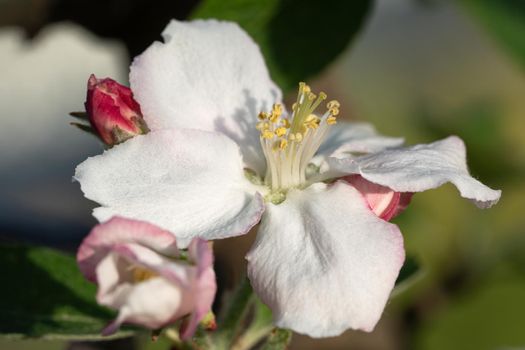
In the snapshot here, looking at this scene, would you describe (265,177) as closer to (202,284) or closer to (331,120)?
(331,120)

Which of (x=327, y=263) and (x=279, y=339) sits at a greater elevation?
(x=327, y=263)

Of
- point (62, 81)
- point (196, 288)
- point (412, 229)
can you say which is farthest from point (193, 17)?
point (62, 81)

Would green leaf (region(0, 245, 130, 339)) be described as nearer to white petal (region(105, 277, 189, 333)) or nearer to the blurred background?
the blurred background

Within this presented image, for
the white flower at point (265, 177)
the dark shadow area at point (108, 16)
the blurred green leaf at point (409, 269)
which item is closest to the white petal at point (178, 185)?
the white flower at point (265, 177)

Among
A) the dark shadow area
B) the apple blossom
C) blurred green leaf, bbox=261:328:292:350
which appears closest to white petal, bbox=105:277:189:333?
the apple blossom

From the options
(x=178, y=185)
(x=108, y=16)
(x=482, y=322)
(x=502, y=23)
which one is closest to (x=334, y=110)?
(x=178, y=185)
